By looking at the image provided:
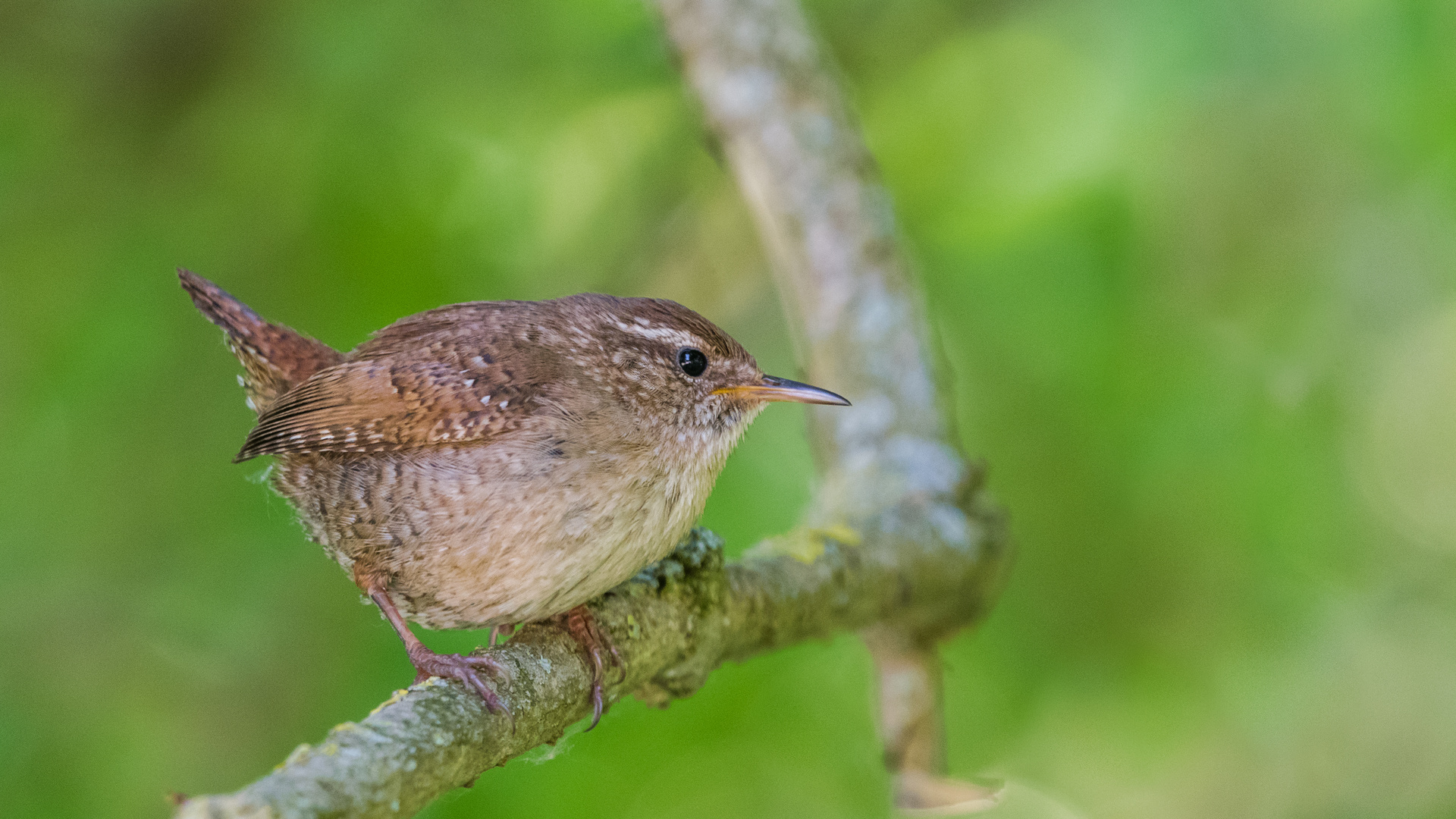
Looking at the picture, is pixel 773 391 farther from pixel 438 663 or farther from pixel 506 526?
pixel 438 663

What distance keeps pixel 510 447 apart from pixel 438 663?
45 cm

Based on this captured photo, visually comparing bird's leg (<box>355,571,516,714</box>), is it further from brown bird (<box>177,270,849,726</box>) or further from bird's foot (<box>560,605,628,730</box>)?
bird's foot (<box>560,605,628,730</box>)

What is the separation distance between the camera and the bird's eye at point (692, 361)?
9.21 ft

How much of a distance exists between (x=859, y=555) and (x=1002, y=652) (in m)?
1.49

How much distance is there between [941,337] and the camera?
15.7ft

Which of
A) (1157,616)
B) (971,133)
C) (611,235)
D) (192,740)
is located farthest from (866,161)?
(192,740)

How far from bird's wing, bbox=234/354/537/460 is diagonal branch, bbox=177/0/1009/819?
460mm

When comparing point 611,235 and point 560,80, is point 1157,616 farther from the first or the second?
point 560,80

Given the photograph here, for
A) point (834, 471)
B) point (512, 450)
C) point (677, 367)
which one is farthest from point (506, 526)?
point (834, 471)

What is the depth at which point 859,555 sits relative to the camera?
10.6ft

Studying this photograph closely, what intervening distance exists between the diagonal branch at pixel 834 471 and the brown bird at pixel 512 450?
22cm

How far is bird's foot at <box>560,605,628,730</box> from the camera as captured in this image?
2.41 meters

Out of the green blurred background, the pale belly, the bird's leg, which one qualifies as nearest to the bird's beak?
the pale belly

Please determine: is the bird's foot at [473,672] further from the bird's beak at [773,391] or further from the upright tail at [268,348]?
the upright tail at [268,348]
